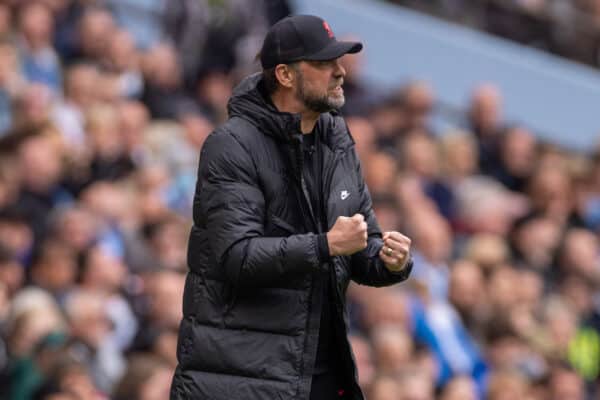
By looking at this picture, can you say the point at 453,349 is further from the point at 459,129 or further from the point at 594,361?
the point at 459,129

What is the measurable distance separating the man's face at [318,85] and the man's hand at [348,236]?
432 millimetres

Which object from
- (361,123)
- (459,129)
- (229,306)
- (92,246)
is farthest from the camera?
(459,129)

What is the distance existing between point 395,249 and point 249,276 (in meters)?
0.48

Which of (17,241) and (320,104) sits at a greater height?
(320,104)

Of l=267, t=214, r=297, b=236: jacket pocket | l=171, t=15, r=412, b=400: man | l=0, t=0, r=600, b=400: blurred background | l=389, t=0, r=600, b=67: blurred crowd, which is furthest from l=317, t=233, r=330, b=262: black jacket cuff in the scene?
l=389, t=0, r=600, b=67: blurred crowd

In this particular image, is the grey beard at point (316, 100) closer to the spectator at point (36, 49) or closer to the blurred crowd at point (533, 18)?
the spectator at point (36, 49)

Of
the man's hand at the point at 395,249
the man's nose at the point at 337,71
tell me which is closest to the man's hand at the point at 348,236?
the man's hand at the point at 395,249

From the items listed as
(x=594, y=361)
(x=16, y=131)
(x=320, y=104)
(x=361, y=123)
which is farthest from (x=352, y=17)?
(x=320, y=104)

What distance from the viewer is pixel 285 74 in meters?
4.48

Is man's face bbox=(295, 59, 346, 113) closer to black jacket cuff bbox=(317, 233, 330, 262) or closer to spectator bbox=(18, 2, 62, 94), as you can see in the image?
black jacket cuff bbox=(317, 233, 330, 262)

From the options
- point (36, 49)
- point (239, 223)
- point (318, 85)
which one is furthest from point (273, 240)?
point (36, 49)

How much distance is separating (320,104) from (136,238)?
153 inches

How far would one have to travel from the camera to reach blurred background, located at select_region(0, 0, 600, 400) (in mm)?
7391

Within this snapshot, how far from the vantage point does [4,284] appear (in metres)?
7.22
